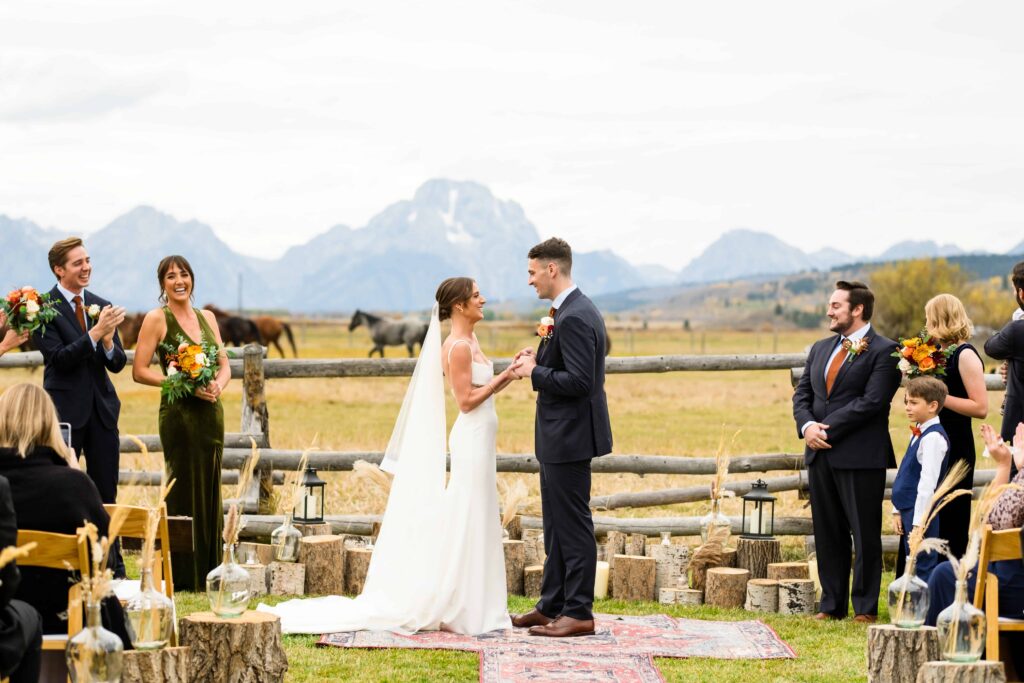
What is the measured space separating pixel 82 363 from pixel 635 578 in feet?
12.5

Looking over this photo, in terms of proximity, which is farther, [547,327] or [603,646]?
[547,327]

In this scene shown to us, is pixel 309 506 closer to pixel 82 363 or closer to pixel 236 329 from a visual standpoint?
pixel 82 363

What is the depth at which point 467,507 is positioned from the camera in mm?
7320

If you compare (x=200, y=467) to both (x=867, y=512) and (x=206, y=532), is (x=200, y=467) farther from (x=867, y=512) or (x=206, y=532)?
(x=867, y=512)

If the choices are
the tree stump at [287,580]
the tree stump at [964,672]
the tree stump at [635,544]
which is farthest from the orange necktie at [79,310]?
the tree stump at [964,672]

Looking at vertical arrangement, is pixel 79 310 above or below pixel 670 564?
above

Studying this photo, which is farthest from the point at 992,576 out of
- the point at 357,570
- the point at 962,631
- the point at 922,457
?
the point at 357,570

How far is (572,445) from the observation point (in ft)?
23.2

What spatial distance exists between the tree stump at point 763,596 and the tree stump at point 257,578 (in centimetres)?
313

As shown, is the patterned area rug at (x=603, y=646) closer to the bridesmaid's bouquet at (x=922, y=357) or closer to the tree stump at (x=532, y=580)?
the tree stump at (x=532, y=580)

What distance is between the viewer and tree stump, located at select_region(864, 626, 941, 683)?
5230mm

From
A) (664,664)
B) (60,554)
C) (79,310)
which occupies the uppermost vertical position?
(79,310)

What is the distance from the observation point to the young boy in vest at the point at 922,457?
7.23 m

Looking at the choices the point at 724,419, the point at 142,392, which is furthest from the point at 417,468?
the point at 142,392
